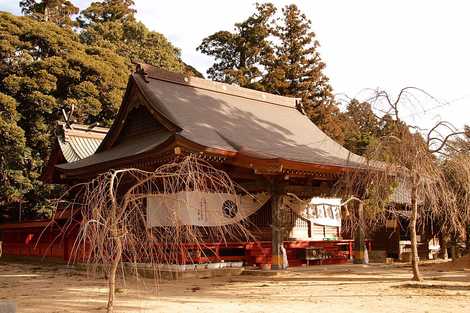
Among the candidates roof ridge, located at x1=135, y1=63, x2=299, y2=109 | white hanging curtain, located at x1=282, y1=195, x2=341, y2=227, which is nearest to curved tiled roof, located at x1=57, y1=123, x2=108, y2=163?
roof ridge, located at x1=135, y1=63, x2=299, y2=109

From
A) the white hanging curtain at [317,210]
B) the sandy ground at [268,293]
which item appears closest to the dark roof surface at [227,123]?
the white hanging curtain at [317,210]

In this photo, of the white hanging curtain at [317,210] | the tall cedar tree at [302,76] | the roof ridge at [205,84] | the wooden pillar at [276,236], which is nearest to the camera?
the wooden pillar at [276,236]

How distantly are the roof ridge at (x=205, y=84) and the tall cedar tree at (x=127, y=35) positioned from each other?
20.0 metres

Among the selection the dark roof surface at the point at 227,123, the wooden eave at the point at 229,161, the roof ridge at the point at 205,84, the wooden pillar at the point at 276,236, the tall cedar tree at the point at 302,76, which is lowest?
the wooden pillar at the point at 276,236

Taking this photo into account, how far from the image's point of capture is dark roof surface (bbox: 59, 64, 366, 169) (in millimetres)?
16078

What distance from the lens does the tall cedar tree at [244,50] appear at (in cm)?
3997

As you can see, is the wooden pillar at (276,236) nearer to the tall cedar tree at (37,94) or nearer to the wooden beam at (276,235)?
the wooden beam at (276,235)

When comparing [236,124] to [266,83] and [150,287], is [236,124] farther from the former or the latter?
[266,83]

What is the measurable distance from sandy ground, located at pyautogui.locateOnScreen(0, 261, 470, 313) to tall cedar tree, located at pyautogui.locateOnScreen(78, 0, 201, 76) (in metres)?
28.5

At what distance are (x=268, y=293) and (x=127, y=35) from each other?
3926cm

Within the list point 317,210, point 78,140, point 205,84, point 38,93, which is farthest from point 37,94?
point 317,210

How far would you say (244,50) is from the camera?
42281mm

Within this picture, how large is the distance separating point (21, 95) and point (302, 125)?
1468 centimetres

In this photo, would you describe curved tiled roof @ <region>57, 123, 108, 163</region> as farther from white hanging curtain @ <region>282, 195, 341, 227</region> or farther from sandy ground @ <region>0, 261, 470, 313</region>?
white hanging curtain @ <region>282, 195, 341, 227</region>
